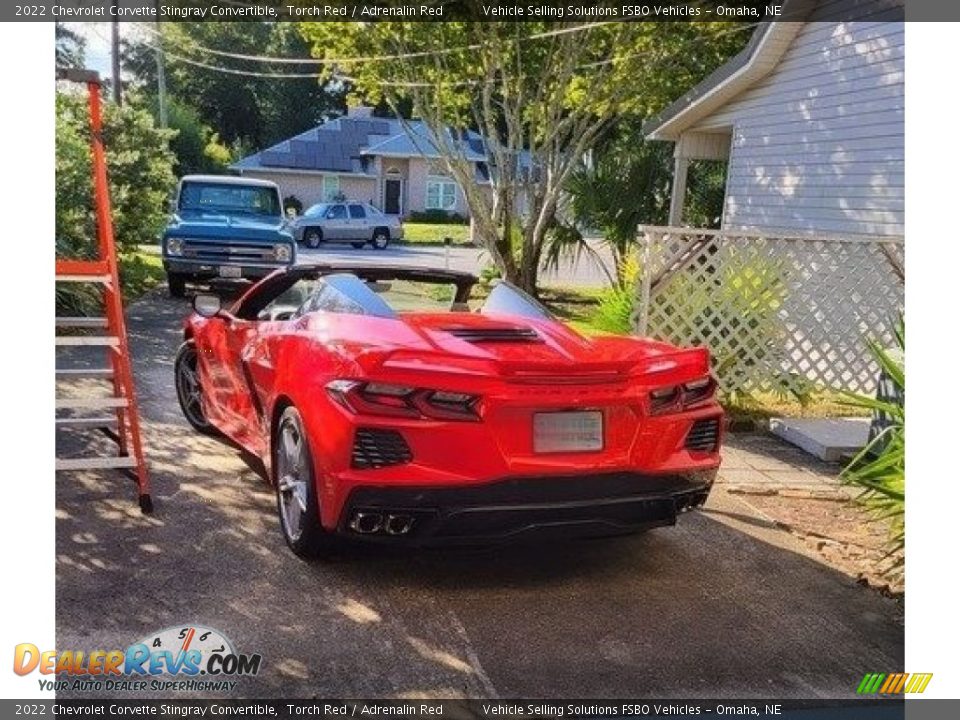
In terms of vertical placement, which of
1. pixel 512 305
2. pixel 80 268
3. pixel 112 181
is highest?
pixel 112 181

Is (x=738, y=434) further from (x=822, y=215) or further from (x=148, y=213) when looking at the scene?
(x=148, y=213)

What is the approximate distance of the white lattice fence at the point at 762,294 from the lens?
760cm

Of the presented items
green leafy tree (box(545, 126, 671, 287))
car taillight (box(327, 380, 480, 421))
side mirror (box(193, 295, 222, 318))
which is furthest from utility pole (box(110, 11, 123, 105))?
car taillight (box(327, 380, 480, 421))

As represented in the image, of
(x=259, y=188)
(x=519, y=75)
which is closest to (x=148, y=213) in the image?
(x=259, y=188)

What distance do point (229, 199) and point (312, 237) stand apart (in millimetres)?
15251

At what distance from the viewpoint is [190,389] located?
5.92 meters

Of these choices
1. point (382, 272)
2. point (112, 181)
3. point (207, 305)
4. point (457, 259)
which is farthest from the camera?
point (457, 259)

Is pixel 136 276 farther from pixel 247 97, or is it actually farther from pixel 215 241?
pixel 247 97

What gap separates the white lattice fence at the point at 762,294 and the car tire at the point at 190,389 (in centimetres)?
386

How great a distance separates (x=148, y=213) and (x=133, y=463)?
39.9 feet

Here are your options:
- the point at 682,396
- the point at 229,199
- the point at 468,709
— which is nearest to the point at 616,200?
the point at 229,199

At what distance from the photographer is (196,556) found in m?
3.80

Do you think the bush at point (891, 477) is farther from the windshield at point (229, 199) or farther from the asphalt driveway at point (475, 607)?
the windshield at point (229, 199)

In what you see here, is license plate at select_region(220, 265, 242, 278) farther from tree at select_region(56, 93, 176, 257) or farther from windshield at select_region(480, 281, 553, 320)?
windshield at select_region(480, 281, 553, 320)
